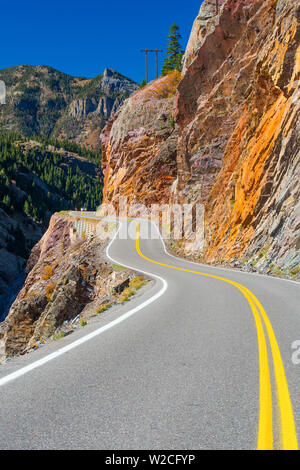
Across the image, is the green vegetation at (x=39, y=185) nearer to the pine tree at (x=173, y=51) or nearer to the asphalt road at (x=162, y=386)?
the pine tree at (x=173, y=51)

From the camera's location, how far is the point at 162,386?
13.6 feet

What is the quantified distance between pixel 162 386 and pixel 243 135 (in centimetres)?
2640

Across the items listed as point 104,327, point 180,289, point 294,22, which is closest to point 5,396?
point 104,327

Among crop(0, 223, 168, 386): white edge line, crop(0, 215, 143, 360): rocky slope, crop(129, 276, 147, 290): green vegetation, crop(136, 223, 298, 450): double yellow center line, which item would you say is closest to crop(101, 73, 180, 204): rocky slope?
crop(0, 215, 143, 360): rocky slope

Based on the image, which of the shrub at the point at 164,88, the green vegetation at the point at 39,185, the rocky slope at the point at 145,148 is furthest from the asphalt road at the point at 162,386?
the green vegetation at the point at 39,185

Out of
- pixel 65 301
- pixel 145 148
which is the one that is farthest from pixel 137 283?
pixel 145 148

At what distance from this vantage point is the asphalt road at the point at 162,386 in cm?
304

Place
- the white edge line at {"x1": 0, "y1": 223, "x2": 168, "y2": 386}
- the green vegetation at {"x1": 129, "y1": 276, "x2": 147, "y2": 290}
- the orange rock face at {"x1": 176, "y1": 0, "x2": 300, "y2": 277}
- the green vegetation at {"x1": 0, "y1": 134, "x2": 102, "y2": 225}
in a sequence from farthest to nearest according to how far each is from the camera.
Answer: the green vegetation at {"x1": 0, "y1": 134, "x2": 102, "y2": 225} → the orange rock face at {"x1": 176, "y1": 0, "x2": 300, "y2": 277} → the green vegetation at {"x1": 129, "y1": 276, "x2": 147, "y2": 290} → the white edge line at {"x1": 0, "y1": 223, "x2": 168, "y2": 386}

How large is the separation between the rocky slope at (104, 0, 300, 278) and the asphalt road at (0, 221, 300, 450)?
9636mm

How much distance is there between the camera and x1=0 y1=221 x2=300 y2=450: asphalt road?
3.04 meters

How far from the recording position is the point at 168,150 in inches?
1852

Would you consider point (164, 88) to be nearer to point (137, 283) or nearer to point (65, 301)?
point (65, 301)

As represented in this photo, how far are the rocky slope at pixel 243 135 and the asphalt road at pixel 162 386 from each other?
964 centimetres

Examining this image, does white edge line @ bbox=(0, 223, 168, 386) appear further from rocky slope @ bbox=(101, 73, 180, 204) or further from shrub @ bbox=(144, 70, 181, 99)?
shrub @ bbox=(144, 70, 181, 99)
